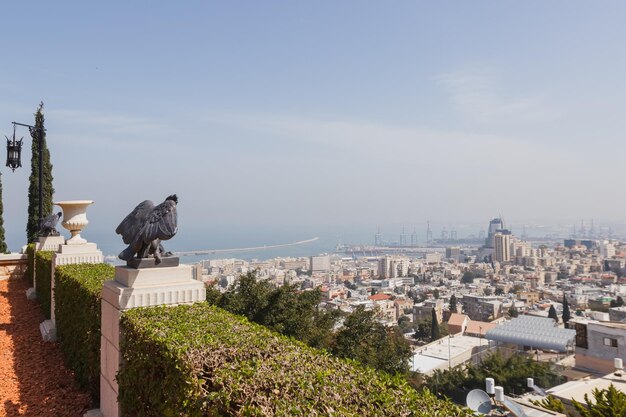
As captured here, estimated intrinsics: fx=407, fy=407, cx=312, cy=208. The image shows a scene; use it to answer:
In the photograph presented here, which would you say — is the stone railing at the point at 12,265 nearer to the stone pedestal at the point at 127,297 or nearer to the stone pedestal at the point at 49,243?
the stone pedestal at the point at 49,243

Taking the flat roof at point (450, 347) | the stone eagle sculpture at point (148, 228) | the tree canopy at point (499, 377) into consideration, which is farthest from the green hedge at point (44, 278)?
the flat roof at point (450, 347)

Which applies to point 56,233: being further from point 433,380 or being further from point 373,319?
point 433,380

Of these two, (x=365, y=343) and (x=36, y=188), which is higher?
(x=36, y=188)

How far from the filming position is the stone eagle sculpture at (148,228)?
11.7 feet

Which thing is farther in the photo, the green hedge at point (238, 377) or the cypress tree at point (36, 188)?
the cypress tree at point (36, 188)

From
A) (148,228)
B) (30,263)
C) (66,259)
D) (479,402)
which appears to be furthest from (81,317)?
(30,263)

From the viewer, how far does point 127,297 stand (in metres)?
3.36

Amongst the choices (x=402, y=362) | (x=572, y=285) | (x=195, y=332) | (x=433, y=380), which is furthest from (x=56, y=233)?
(x=572, y=285)

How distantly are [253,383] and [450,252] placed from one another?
17019 cm

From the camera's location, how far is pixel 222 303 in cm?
1459

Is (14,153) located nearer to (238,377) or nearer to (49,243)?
(49,243)

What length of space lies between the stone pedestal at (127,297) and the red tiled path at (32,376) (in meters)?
0.60

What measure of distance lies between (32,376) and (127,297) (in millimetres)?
2458

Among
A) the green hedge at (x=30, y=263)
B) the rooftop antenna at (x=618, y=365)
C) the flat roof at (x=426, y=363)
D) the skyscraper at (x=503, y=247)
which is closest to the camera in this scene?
the green hedge at (x=30, y=263)
